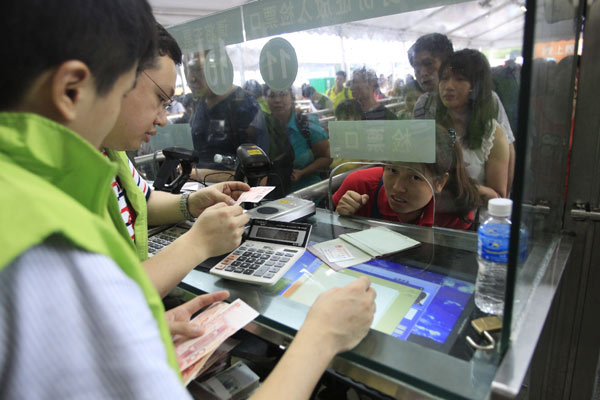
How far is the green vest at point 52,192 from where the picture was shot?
347 millimetres

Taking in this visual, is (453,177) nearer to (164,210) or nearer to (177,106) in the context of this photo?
(164,210)

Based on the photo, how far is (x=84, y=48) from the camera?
438 millimetres

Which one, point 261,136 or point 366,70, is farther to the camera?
point 261,136

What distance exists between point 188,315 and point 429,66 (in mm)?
1046

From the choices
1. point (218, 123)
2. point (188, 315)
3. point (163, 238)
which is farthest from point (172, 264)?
point (218, 123)

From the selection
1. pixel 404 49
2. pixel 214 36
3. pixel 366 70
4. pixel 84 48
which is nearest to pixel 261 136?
pixel 214 36

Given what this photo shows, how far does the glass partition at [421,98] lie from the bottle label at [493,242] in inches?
1.8

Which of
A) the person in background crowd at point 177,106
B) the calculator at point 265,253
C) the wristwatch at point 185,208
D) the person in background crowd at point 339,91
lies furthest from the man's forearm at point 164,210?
the person in background crowd at point 177,106

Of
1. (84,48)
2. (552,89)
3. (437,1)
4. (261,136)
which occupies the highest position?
(437,1)

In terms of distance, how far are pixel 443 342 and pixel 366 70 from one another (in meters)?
1.01

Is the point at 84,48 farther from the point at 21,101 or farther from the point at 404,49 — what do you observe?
the point at 404,49

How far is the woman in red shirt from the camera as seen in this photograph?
1300mm

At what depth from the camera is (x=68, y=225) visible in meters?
0.37

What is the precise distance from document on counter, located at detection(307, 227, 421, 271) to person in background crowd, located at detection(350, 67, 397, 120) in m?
0.43
